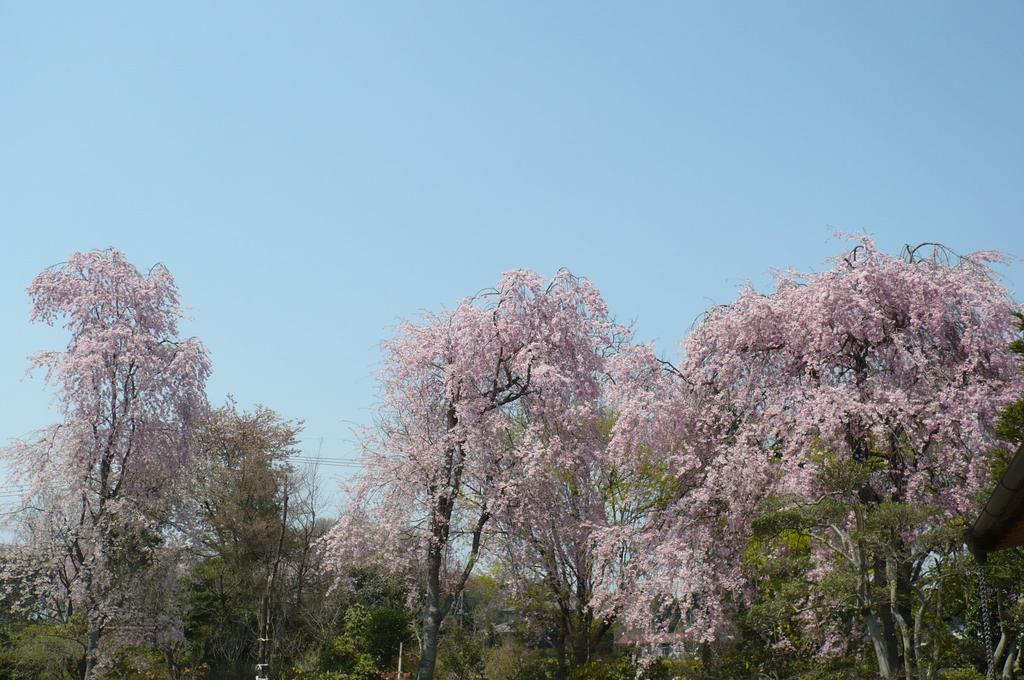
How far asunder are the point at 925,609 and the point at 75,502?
46.4 ft

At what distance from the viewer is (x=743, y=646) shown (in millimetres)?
17703

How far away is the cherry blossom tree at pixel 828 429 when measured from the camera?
13.1 m

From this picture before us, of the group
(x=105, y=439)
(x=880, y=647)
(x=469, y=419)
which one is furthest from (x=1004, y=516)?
(x=105, y=439)

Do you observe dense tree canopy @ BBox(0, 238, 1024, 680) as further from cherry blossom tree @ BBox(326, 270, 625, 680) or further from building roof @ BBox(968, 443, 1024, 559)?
building roof @ BBox(968, 443, 1024, 559)

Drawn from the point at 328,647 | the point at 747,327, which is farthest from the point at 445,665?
the point at 747,327

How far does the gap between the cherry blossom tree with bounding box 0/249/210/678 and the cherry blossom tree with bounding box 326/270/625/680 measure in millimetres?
3744

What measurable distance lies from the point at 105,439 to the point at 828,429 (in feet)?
40.5

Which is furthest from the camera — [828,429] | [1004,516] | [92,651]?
[92,651]

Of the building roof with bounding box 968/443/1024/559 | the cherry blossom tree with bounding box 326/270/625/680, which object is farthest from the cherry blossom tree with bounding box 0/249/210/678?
the building roof with bounding box 968/443/1024/559

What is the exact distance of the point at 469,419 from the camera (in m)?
16.5

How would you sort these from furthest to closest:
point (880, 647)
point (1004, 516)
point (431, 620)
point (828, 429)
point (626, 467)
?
point (626, 467)
point (431, 620)
point (828, 429)
point (880, 647)
point (1004, 516)

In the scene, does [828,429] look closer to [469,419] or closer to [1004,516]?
[469,419]

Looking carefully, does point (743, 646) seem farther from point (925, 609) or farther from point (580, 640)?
point (925, 609)

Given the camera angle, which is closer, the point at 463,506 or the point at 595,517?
the point at 595,517
